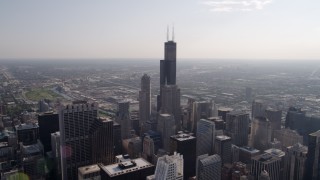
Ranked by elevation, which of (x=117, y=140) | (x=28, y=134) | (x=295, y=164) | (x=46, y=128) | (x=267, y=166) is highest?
(x=46, y=128)

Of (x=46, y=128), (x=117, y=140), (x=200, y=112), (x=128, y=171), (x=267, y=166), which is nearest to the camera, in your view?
(x=128, y=171)

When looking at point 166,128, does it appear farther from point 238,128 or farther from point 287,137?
point 287,137

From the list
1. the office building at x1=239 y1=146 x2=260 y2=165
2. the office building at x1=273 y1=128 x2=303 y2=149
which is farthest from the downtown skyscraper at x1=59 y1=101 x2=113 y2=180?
the office building at x1=273 y1=128 x2=303 y2=149

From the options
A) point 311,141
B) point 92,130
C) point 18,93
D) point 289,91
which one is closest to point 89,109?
point 92,130

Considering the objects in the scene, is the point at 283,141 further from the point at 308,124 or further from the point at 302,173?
the point at 302,173

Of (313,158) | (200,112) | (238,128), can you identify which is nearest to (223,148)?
(238,128)

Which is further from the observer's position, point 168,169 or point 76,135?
point 76,135
